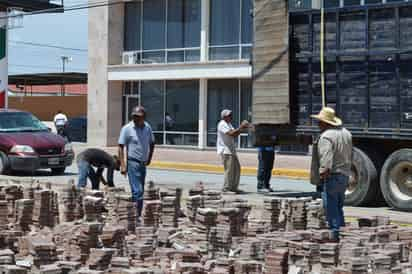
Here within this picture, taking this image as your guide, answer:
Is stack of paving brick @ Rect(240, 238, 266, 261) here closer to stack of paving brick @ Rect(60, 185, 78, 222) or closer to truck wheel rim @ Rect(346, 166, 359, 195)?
stack of paving brick @ Rect(60, 185, 78, 222)

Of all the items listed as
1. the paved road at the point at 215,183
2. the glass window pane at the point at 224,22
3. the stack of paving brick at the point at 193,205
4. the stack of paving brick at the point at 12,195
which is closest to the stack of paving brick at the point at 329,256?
the stack of paving brick at the point at 193,205

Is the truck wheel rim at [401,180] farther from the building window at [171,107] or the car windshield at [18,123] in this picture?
the building window at [171,107]

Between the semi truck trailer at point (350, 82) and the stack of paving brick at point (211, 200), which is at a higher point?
the semi truck trailer at point (350, 82)

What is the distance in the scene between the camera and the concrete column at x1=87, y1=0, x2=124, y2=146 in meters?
37.3

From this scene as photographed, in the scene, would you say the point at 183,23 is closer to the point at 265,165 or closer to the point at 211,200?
the point at 265,165

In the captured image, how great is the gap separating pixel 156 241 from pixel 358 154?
21.4ft

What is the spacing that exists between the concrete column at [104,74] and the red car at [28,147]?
49.0 feet

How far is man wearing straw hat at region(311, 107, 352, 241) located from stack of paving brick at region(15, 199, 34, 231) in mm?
4040

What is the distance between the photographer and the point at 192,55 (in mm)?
35094

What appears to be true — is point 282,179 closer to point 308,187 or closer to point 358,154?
point 308,187

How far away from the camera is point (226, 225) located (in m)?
9.91

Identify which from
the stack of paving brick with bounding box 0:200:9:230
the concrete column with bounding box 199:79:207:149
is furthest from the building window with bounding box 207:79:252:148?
the stack of paving brick with bounding box 0:200:9:230

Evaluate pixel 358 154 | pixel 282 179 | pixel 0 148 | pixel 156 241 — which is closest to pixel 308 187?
pixel 282 179

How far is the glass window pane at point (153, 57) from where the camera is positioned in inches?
1430
